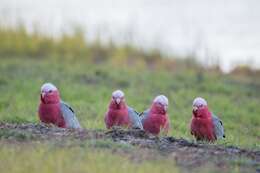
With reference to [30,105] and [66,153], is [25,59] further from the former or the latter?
[66,153]

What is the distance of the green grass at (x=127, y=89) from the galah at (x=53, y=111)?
4.94 ft

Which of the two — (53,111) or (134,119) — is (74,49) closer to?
(53,111)

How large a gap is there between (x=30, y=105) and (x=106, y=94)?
259 centimetres

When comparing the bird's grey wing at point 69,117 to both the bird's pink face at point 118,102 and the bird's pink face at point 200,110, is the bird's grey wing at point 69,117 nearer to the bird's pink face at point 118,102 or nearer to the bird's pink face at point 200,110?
the bird's pink face at point 118,102

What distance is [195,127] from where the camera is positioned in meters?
11.3

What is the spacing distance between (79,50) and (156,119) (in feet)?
36.2

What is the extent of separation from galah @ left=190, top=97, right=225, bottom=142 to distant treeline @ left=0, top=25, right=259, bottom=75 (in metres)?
10.5

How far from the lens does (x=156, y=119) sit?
450 inches

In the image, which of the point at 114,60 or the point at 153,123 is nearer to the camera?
the point at 153,123

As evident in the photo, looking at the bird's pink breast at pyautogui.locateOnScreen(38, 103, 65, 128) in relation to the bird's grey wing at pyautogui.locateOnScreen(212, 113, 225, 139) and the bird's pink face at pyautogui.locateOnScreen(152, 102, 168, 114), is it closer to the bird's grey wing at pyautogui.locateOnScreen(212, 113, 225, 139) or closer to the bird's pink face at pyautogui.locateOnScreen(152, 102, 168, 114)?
the bird's pink face at pyautogui.locateOnScreen(152, 102, 168, 114)

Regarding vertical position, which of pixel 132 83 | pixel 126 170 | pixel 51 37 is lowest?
pixel 126 170

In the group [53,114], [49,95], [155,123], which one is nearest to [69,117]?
[53,114]

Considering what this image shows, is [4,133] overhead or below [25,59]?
below

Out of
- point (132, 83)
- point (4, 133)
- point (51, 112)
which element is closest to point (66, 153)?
point (4, 133)
